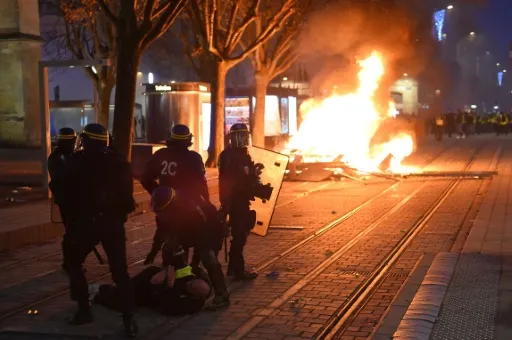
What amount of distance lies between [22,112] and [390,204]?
20299mm

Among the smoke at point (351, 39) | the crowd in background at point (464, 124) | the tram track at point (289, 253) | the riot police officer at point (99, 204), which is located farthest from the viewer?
the crowd in background at point (464, 124)

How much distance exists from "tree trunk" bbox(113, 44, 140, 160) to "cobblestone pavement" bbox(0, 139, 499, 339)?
2.20m

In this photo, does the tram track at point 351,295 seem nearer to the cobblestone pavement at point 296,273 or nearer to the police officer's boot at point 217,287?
the cobblestone pavement at point 296,273

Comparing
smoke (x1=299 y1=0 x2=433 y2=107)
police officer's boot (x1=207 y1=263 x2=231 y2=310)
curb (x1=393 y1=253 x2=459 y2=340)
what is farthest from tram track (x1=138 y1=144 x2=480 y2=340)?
smoke (x1=299 y1=0 x2=433 y2=107)

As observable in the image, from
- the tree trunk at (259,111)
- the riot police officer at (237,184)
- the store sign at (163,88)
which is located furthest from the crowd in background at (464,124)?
the riot police officer at (237,184)

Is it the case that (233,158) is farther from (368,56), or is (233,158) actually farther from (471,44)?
Result: (471,44)

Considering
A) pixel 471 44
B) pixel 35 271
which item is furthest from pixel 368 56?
pixel 471 44

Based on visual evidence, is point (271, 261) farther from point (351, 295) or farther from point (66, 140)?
point (66, 140)

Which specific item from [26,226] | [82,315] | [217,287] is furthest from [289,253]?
[26,226]

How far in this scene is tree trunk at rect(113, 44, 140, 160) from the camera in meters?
14.8

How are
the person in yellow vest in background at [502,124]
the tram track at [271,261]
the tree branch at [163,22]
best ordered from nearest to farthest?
the tram track at [271,261]
the tree branch at [163,22]
the person in yellow vest in background at [502,124]

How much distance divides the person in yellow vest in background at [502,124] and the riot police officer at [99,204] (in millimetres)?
43810

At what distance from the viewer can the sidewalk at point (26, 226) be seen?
1023 cm

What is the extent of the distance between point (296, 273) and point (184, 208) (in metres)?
2.27
